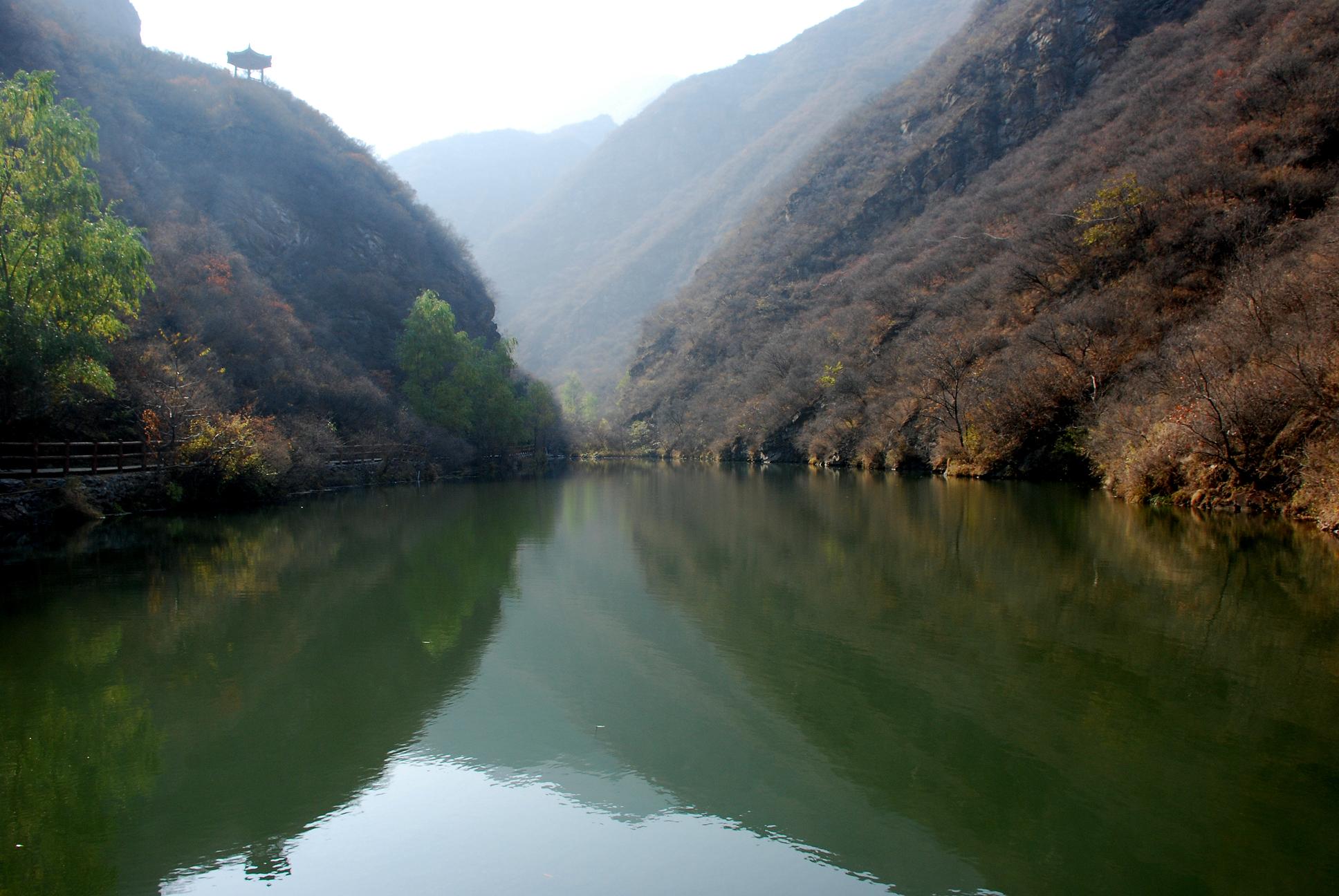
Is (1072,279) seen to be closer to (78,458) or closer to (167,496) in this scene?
(167,496)

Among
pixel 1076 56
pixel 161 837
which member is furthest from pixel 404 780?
pixel 1076 56

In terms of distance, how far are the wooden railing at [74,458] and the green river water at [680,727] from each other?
690 cm

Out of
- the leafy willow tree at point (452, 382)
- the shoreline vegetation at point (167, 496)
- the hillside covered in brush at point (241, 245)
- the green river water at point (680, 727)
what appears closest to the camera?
the green river water at point (680, 727)

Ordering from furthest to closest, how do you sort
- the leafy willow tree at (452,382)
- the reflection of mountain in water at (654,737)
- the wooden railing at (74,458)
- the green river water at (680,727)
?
1. the leafy willow tree at (452,382)
2. the wooden railing at (74,458)
3. the reflection of mountain in water at (654,737)
4. the green river water at (680,727)

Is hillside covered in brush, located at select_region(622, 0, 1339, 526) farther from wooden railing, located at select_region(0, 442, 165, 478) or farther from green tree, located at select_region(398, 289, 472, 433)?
wooden railing, located at select_region(0, 442, 165, 478)

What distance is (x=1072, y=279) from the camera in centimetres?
4644

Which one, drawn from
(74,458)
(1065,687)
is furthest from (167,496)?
(1065,687)

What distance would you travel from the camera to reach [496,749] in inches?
315

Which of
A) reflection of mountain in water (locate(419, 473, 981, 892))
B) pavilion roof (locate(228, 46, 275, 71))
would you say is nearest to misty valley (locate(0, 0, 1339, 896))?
reflection of mountain in water (locate(419, 473, 981, 892))

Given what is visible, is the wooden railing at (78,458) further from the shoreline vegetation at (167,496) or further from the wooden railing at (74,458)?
the shoreline vegetation at (167,496)

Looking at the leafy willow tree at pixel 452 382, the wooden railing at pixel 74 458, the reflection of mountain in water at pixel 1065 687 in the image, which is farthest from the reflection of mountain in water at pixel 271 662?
the leafy willow tree at pixel 452 382

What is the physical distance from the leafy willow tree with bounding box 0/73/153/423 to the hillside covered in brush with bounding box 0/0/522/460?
3.54m

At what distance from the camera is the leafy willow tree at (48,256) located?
2089cm

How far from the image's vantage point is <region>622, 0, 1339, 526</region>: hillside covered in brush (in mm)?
23516
